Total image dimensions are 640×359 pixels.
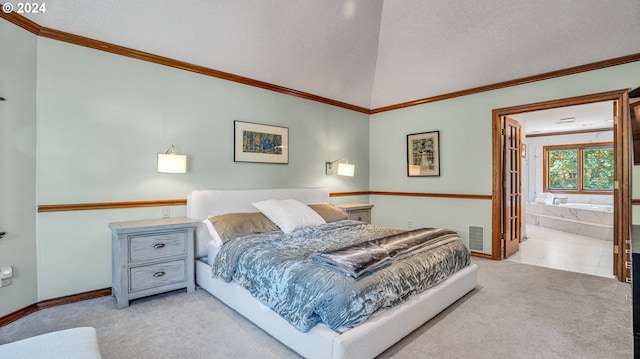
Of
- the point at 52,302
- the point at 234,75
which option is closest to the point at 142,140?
the point at 234,75

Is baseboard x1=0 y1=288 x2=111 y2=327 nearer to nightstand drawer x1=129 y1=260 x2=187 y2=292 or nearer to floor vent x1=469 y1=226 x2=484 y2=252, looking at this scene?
nightstand drawer x1=129 y1=260 x2=187 y2=292

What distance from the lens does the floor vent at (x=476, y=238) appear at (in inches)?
175

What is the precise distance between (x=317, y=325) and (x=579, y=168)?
991cm

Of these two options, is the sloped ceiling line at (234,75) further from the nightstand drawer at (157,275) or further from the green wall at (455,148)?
the nightstand drawer at (157,275)

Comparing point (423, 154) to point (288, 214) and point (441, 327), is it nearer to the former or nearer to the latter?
point (288, 214)

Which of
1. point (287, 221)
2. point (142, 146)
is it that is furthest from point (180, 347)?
point (142, 146)

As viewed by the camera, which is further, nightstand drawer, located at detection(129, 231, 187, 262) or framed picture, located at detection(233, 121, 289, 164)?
framed picture, located at detection(233, 121, 289, 164)

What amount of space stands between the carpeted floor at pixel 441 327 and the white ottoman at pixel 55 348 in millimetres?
775

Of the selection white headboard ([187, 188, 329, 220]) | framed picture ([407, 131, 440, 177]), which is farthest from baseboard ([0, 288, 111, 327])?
framed picture ([407, 131, 440, 177])

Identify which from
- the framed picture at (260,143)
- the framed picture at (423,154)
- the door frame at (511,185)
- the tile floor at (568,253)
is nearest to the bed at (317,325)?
the framed picture at (260,143)

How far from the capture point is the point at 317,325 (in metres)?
1.88

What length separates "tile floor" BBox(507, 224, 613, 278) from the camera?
4.02 metres

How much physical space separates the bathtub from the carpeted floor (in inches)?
145

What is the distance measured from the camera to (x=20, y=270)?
8.37 ft
